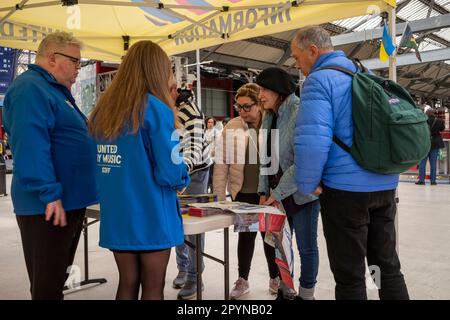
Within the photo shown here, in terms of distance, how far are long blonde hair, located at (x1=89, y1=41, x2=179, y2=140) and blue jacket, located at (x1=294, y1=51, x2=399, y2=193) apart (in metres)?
0.53

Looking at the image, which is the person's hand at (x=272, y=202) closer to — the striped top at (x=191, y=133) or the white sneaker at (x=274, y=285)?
the striped top at (x=191, y=133)

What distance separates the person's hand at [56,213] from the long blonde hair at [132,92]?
0.31 metres

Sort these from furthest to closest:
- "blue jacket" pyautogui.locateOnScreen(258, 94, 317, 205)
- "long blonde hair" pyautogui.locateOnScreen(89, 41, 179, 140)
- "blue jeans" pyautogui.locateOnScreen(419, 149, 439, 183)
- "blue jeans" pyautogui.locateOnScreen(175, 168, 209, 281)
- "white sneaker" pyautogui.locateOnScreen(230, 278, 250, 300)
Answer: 1. "blue jeans" pyautogui.locateOnScreen(419, 149, 439, 183)
2. "blue jeans" pyautogui.locateOnScreen(175, 168, 209, 281)
3. "white sneaker" pyautogui.locateOnScreen(230, 278, 250, 300)
4. "blue jacket" pyautogui.locateOnScreen(258, 94, 317, 205)
5. "long blonde hair" pyautogui.locateOnScreen(89, 41, 179, 140)

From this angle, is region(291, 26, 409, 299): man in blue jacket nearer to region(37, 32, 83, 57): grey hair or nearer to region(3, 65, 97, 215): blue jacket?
region(3, 65, 97, 215): blue jacket

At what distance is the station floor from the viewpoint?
2.71m

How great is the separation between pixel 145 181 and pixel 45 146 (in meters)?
0.44

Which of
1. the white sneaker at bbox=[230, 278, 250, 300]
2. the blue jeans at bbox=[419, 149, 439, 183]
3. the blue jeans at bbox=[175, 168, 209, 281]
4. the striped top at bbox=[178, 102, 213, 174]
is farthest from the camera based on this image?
the blue jeans at bbox=[419, 149, 439, 183]

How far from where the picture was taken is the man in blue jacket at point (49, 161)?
1542 mm

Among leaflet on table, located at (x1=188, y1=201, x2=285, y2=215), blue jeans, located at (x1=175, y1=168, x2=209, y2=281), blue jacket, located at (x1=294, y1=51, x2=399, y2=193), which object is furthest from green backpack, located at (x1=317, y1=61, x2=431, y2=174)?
blue jeans, located at (x1=175, y1=168, x2=209, y2=281)

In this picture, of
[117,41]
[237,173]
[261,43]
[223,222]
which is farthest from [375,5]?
[261,43]

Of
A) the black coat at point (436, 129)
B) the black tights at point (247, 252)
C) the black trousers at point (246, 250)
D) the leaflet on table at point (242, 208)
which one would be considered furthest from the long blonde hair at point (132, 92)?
the black coat at point (436, 129)

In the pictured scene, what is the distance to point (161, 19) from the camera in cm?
386
